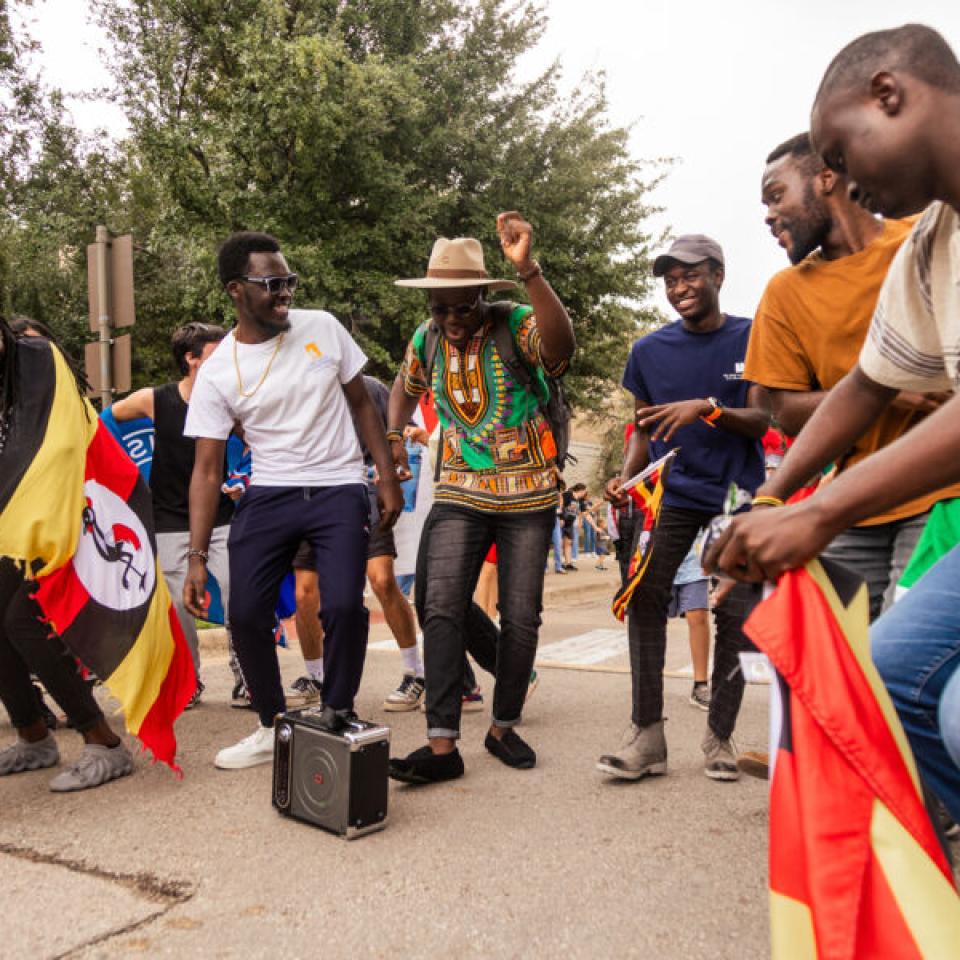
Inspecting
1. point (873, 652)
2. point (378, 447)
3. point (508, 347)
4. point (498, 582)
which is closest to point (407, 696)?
point (498, 582)

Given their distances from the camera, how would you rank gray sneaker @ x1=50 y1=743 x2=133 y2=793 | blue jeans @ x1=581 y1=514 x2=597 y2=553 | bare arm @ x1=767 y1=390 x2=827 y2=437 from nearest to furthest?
bare arm @ x1=767 y1=390 x2=827 y2=437, gray sneaker @ x1=50 y1=743 x2=133 y2=793, blue jeans @ x1=581 y1=514 x2=597 y2=553

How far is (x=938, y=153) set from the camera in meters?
1.65

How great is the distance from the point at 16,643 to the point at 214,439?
1.09 meters

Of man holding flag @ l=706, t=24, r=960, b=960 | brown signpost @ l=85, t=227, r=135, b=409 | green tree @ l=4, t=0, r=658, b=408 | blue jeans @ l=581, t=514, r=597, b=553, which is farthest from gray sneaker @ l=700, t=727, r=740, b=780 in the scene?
blue jeans @ l=581, t=514, r=597, b=553

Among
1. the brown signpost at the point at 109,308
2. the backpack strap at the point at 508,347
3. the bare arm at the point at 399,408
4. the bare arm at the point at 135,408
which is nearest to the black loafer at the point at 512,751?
the bare arm at the point at 399,408

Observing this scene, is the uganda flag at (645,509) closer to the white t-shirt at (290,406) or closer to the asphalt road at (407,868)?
the asphalt road at (407,868)

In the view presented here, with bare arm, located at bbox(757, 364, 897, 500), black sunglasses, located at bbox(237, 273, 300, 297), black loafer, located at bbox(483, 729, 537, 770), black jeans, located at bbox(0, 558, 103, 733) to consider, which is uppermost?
black sunglasses, located at bbox(237, 273, 300, 297)

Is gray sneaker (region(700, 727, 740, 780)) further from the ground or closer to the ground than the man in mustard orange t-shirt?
closer to the ground

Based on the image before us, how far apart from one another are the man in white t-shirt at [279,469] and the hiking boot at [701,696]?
230 cm

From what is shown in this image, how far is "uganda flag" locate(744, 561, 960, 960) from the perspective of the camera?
1.53m

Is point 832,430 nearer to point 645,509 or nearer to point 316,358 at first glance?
Result: point 645,509

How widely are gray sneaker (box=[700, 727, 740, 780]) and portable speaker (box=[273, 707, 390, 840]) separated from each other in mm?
1412

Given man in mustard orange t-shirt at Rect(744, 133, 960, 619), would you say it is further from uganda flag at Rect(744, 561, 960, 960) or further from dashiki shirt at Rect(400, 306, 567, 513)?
uganda flag at Rect(744, 561, 960, 960)

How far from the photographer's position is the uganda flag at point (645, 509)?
3.99 meters
